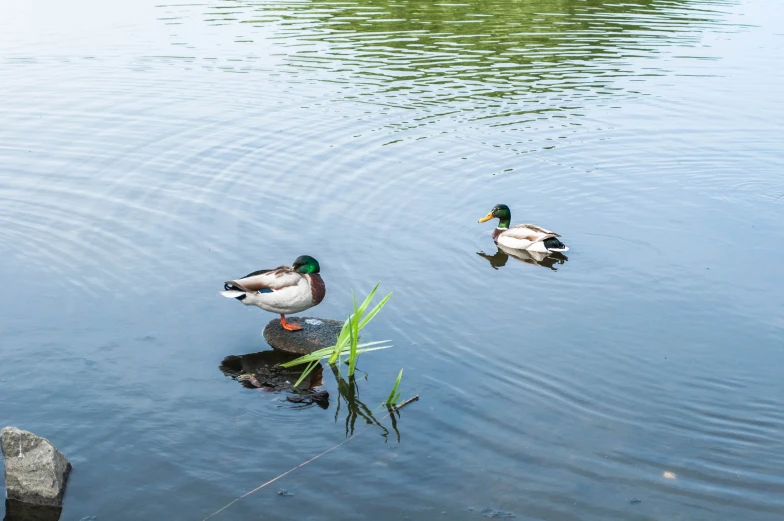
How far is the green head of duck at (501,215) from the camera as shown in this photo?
15.6 meters

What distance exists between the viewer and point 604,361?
1097 centimetres

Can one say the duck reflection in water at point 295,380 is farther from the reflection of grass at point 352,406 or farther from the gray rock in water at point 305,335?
the gray rock in water at point 305,335

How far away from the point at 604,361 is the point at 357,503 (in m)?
4.14

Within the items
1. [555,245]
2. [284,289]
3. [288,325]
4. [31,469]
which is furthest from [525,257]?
[31,469]

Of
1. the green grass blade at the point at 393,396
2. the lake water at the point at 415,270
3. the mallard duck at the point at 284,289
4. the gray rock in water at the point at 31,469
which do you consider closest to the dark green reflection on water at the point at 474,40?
the lake water at the point at 415,270

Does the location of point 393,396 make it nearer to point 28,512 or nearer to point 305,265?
point 305,265

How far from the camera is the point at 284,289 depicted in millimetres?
11195

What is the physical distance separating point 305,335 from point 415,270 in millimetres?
2663

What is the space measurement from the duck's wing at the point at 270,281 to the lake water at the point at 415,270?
2.28 ft

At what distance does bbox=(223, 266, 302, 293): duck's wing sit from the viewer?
11.2 meters

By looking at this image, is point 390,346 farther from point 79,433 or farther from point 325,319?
point 79,433

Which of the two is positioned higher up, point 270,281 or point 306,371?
point 270,281

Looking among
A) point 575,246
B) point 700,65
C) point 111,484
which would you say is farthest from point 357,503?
point 700,65

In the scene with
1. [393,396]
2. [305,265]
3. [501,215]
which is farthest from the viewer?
[501,215]
